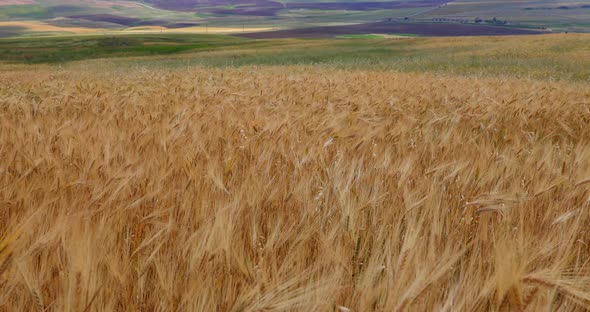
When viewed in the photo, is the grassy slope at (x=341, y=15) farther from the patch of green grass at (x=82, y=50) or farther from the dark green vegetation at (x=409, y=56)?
the dark green vegetation at (x=409, y=56)

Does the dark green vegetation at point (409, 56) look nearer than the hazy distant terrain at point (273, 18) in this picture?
Yes

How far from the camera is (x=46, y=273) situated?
1094mm

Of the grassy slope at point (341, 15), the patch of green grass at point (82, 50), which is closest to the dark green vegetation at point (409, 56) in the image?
the patch of green grass at point (82, 50)

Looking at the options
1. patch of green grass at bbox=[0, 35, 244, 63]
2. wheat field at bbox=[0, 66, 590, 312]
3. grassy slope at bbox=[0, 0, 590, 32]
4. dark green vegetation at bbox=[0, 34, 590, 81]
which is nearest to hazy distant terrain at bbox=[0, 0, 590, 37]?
grassy slope at bbox=[0, 0, 590, 32]

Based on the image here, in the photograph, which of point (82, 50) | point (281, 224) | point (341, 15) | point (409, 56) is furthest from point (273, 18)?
point (281, 224)

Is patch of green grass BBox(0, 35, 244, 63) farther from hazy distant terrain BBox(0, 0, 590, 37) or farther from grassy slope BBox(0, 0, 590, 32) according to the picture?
grassy slope BBox(0, 0, 590, 32)

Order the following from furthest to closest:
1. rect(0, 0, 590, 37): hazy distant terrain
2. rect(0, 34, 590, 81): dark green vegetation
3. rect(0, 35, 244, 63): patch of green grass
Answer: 1. rect(0, 0, 590, 37): hazy distant terrain
2. rect(0, 35, 244, 63): patch of green grass
3. rect(0, 34, 590, 81): dark green vegetation

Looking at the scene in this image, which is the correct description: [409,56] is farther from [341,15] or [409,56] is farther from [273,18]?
[341,15]

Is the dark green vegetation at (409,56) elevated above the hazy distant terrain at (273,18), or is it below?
below

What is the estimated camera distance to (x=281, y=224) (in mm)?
1436

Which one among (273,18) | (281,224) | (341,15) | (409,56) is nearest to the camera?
(281,224)

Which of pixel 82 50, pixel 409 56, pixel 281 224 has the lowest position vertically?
pixel 409 56

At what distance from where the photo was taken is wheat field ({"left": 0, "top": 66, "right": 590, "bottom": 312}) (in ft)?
3.32

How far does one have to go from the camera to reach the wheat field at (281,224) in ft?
3.32
